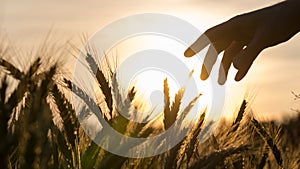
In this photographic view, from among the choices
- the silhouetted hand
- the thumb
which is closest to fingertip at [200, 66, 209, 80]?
the silhouetted hand

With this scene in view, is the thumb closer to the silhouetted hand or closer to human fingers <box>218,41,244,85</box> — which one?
the silhouetted hand

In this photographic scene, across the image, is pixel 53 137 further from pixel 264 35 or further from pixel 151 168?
pixel 264 35

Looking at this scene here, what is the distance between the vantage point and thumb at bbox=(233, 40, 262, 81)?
6.92 ft

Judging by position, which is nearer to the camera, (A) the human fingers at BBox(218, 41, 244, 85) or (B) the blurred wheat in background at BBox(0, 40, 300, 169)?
(B) the blurred wheat in background at BBox(0, 40, 300, 169)

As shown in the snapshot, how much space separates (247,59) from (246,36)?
0.16 meters

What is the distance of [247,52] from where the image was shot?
2.12 meters

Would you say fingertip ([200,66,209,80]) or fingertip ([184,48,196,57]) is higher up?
fingertip ([184,48,196,57])

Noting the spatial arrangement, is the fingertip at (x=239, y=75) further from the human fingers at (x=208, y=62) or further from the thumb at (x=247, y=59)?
the human fingers at (x=208, y=62)

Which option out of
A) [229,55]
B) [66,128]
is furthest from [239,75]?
[66,128]

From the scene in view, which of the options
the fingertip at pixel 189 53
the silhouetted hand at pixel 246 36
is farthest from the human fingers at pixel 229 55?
the fingertip at pixel 189 53

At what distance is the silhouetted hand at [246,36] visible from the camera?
213 cm

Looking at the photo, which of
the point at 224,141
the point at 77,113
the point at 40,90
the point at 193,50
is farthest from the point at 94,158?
the point at 224,141

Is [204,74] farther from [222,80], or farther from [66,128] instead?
[66,128]

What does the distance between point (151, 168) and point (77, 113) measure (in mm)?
289
